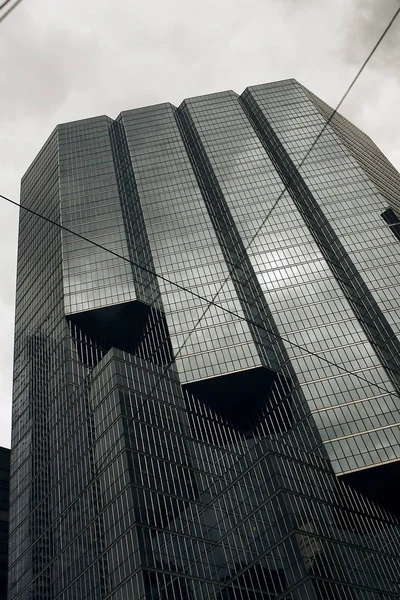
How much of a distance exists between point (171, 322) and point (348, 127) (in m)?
80.6

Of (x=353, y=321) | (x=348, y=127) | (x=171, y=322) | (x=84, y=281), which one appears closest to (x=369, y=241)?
(x=353, y=321)

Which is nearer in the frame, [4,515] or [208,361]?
[208,361]

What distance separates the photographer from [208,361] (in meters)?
96.7

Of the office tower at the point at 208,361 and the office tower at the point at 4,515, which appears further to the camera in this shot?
the office tower at the point at 4,515

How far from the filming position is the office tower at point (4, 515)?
315 ft

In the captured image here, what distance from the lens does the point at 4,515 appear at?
339 ft

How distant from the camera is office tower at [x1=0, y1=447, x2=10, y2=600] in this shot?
96000 mm

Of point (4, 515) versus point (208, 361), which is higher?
point (208, 361)

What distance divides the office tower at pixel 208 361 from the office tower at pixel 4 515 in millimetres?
8759

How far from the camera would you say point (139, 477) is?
73438mm

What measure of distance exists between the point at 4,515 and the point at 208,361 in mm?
39793

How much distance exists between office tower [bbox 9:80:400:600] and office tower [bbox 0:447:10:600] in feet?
28.7

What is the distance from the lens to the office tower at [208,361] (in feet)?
231

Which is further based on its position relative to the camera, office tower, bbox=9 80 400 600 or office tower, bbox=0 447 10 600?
office tower, bbox=0 447 10 600
